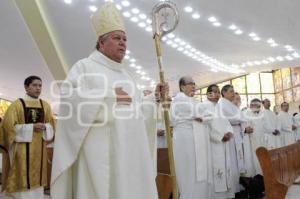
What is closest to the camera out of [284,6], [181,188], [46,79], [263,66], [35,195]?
[35,195]

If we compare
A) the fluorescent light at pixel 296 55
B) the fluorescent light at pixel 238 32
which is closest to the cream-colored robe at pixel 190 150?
the fluorescent light at pixel 238 32

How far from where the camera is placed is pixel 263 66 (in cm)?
1079

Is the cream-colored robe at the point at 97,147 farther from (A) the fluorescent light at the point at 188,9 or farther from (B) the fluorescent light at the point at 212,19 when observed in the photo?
(B) the fluorescent light at the point at 212,19

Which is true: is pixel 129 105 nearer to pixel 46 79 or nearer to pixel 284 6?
pixel 284 6

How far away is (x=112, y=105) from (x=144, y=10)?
16.0ft

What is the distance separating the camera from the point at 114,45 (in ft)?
9.31

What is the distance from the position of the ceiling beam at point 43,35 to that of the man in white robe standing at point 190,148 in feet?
13.9

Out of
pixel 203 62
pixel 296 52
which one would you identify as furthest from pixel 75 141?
pixel 203 62

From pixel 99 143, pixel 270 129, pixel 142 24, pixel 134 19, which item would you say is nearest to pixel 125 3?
pixel 134 19

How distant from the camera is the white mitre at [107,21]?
9.46ft

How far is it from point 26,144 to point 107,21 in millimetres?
2765

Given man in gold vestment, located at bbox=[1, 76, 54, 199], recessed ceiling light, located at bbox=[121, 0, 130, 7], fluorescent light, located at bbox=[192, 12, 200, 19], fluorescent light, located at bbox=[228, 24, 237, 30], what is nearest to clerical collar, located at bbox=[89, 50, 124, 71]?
man in gold vestment, located at bbox=[1, 76, 54, 199]

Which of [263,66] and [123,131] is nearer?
[123,131]

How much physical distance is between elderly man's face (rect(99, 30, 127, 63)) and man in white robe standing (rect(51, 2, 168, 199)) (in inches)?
0.5
